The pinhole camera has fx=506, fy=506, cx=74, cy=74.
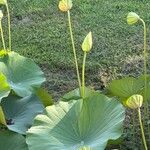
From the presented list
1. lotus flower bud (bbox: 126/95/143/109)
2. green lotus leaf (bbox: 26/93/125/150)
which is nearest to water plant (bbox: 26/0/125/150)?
green lotus leaf (bbox: 26/93/125/150)

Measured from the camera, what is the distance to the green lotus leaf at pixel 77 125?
175cm

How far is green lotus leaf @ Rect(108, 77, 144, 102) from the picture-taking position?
6.66 ft

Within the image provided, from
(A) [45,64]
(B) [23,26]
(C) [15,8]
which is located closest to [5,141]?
(A) [45,64]

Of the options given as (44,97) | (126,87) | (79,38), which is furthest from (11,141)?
(79,38)

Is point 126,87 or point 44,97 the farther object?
point 44,97

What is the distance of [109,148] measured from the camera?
2.14m

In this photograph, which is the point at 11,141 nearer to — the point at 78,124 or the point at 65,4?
the point at 78,124

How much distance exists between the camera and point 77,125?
5.93 ft

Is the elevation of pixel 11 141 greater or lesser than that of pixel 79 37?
greater

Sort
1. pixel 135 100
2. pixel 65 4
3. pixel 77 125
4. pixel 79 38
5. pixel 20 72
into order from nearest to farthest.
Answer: pixel 135 100 < pixel 77 125 < pixel 65 4 < pixel 20 72 < pixel 79 38

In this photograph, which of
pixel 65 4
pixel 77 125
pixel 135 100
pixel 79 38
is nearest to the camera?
pixel 135 100

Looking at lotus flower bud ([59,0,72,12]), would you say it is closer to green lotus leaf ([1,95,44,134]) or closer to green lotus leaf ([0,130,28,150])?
green lotus leaf ([1,95,44,134])

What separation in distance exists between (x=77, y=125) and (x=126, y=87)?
0.35 m

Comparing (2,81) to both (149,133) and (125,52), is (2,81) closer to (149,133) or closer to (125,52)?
(149,133)
